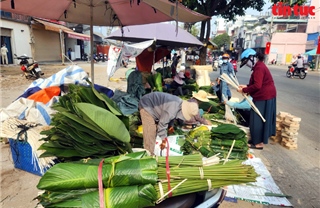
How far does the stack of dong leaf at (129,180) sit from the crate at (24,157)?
1775mm

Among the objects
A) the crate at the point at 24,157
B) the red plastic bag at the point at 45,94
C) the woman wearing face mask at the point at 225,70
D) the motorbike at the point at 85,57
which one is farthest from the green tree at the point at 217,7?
the motorbike at the point at 85,57

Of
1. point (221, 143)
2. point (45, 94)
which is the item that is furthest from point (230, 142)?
point (45, 94)

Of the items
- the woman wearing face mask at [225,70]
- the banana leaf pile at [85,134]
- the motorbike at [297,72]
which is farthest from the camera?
the motorbike at [297,72]

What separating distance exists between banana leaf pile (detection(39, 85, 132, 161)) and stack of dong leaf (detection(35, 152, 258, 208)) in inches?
4.2

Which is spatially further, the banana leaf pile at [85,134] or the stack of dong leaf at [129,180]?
the banana leaf pile at [85,134]

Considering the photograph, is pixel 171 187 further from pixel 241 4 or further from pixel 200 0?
pixel 241 4

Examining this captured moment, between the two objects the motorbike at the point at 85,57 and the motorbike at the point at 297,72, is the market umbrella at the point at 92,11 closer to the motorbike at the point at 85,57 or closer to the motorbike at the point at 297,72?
the motorbike at the point at 297,72

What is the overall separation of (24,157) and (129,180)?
2.23 metres

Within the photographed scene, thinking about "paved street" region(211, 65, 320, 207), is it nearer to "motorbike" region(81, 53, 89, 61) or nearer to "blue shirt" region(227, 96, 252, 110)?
"blue shirt" region(227, 96, 252, 110)

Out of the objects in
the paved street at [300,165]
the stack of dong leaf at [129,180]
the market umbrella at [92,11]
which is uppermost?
the market umbrella at [92,11]

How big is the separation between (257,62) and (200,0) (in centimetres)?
741

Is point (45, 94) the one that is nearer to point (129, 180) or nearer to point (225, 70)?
point (129, 180)

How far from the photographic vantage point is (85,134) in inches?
51.5

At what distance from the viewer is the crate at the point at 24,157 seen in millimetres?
2650
